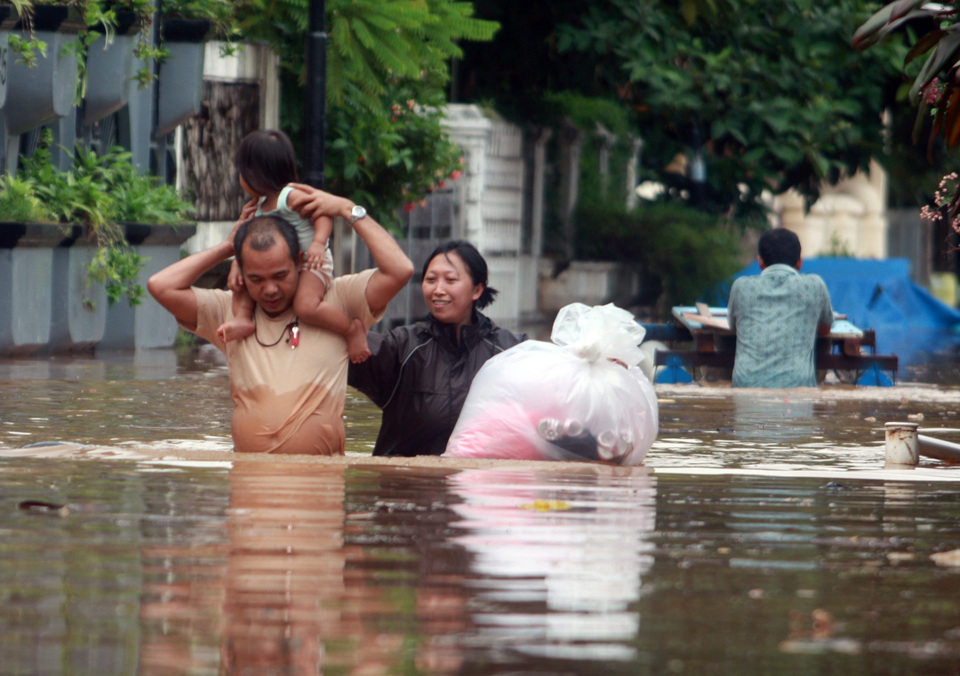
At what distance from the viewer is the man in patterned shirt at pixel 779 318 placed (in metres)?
11.0

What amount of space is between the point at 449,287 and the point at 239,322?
0.83 meters

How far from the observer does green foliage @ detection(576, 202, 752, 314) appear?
22125mm

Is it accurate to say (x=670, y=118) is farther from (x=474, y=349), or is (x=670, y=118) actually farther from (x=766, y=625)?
(x=766, y=625)

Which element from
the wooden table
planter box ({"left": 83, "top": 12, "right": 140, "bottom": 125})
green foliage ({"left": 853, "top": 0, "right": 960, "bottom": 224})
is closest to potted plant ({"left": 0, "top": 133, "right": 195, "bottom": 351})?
planter box ({"left": 83, "top": 12, "right": 140, "bottom": 125})

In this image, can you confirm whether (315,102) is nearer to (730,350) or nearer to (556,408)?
(730,350)

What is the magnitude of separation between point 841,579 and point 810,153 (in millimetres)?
16046

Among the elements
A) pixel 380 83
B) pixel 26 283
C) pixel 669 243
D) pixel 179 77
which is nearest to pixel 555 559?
pixel 26 283

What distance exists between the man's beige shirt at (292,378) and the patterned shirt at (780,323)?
217 inches

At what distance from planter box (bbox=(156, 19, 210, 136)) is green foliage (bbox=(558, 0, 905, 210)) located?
5721 millimetres

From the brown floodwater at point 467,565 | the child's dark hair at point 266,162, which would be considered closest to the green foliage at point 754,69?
the brown floodwater at point 467,565

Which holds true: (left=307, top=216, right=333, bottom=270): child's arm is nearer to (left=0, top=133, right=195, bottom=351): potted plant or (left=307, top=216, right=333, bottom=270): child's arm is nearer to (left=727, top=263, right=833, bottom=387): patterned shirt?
(left=727, top=263, right=833, bottom=387): patterned shirt

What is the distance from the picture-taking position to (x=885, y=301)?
2217 centimetres

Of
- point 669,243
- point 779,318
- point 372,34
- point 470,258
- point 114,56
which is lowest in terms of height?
point 779,318

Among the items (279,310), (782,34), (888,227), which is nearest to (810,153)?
(782,34)
